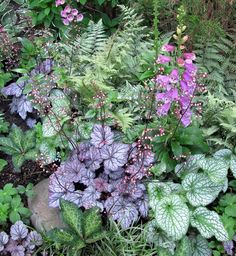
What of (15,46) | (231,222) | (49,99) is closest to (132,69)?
(49,99)

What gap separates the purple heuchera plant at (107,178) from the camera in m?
2.67

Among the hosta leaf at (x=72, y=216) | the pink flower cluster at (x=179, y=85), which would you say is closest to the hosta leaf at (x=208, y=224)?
the pink flower cluster at (x=179, y=85)

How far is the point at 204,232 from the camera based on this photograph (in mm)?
2438

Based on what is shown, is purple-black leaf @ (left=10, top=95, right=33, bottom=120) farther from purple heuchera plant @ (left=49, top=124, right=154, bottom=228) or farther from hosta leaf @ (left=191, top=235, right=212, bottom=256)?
hosta leaf @ (left=191, top=235, right=212, bottom=256)

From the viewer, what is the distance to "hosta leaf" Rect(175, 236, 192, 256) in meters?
2.42

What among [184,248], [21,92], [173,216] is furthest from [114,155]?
[21,92]

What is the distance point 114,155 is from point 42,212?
63 cm

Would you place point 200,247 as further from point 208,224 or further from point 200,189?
point 200,189

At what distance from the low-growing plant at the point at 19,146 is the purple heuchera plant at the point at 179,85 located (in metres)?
1.01

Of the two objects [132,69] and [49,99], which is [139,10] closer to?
[132,69]

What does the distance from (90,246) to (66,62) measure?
152 centimetres

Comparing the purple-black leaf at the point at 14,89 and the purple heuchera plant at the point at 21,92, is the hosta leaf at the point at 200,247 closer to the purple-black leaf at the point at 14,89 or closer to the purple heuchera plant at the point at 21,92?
the purple heuchera plant at the point at 21,92

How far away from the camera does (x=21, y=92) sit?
3404mm

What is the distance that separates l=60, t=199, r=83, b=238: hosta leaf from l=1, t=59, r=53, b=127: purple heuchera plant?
3.32ft
